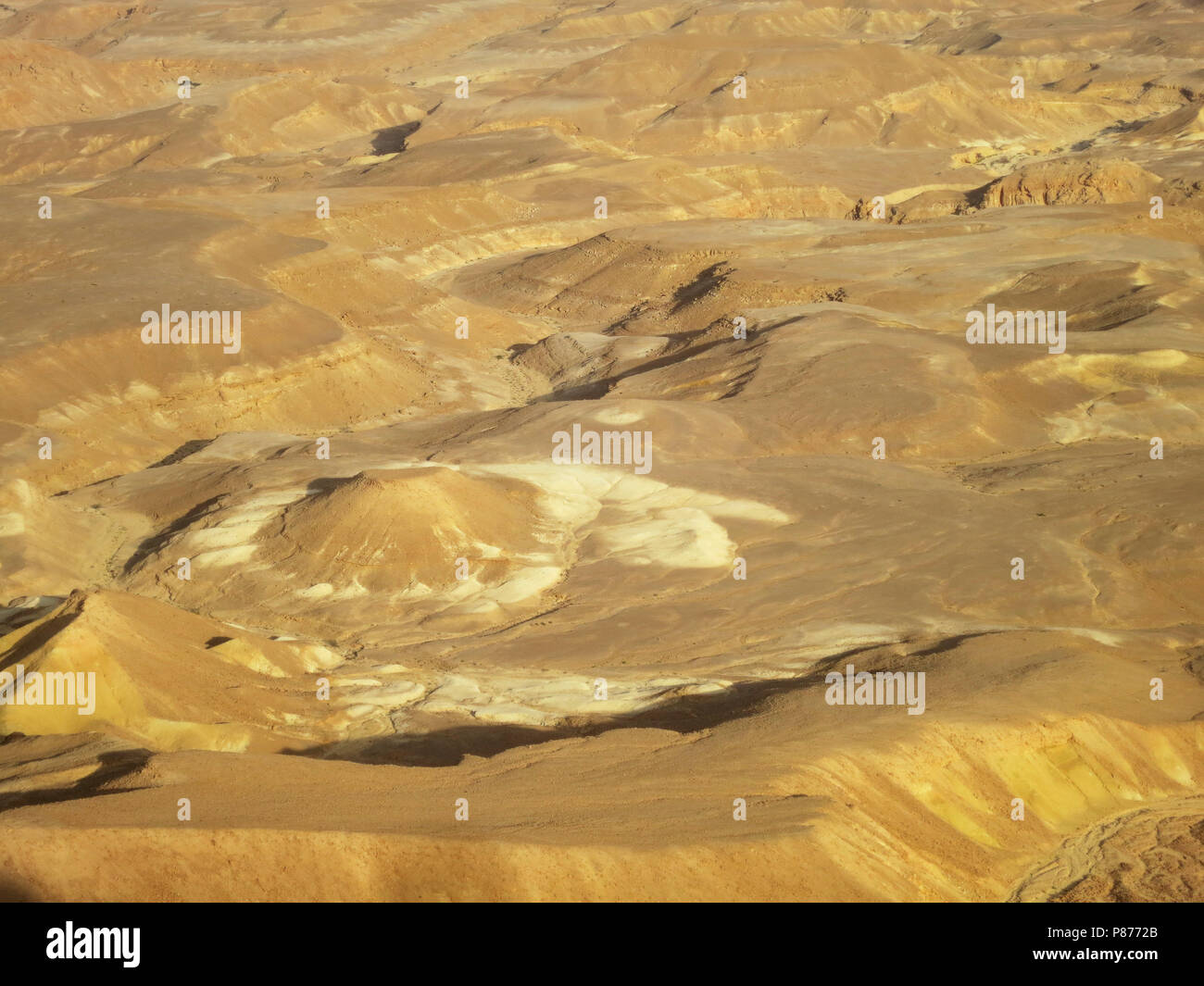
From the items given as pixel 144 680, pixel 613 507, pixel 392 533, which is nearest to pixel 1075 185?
pixel 613 507

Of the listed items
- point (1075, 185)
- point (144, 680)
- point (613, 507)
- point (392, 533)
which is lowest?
point (144, 680)

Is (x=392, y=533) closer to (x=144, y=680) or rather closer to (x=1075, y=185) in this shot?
(x=144, y=680)

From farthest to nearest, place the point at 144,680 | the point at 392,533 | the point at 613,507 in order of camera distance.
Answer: the point at 613,507 → the point at 392,533 → the point at 144,680

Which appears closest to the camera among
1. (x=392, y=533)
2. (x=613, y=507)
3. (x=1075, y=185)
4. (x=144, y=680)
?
(x=144, y=680)

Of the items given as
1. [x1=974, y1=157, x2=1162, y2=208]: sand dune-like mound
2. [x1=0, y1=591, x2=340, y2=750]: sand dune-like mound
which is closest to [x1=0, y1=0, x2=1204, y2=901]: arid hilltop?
[x1=0, y1=591, x2=340, y2=750]: sand dune-like mound

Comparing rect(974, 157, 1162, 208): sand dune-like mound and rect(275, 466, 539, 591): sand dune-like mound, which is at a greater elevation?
rect(974, 157, 1162, 208): sand dune-like mound

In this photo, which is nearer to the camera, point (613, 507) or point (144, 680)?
point (144, 680)

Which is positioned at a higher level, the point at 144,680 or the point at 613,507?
the point at 613,507

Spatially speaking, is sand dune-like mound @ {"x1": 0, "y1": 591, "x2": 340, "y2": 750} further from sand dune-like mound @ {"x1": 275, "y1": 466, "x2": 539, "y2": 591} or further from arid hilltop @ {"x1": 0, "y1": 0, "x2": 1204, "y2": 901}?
sand dune-like mound @ {"x1": 275, "y1": 466, "x2": 539, "y2": 591}
